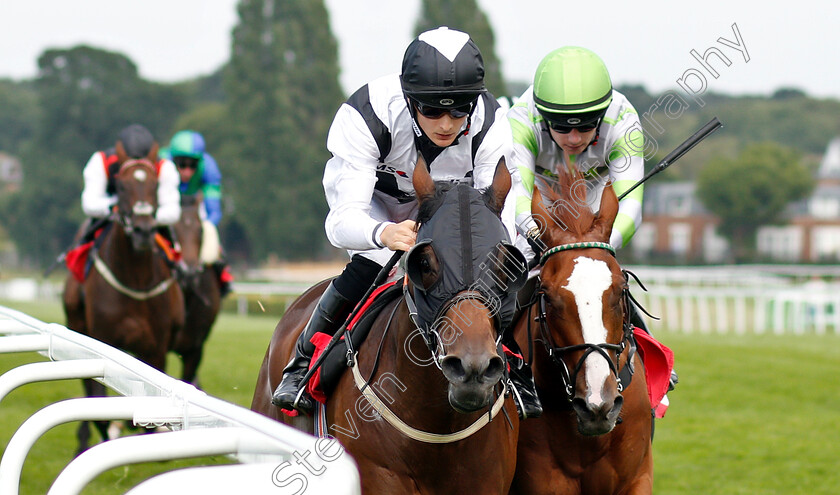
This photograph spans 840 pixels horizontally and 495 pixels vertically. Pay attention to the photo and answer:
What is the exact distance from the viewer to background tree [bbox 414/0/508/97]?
4334 cm

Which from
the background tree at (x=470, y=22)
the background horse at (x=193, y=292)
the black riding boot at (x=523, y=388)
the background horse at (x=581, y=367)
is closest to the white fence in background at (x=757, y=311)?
the background horse at (x=193, y=292)

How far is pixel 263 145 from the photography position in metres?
53.3

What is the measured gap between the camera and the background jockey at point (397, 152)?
10.4 feet

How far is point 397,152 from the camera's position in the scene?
357cm

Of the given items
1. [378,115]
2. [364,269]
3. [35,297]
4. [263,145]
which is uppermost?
[378,115]

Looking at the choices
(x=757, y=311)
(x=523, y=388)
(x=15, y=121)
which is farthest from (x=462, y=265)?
(x=15, y=121)

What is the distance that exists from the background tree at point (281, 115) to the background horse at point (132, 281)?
44.3 m

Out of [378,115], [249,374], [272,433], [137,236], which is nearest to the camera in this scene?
[272,433]

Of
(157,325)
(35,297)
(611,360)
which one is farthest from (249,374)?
(35,297)

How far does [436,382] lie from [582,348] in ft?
1.80

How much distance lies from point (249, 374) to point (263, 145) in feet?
143

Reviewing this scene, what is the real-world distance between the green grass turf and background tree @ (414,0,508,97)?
2986 centimetres

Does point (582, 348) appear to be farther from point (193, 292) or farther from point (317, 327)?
point (193, 292)

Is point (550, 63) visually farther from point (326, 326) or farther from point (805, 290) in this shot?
point (805, 290)
